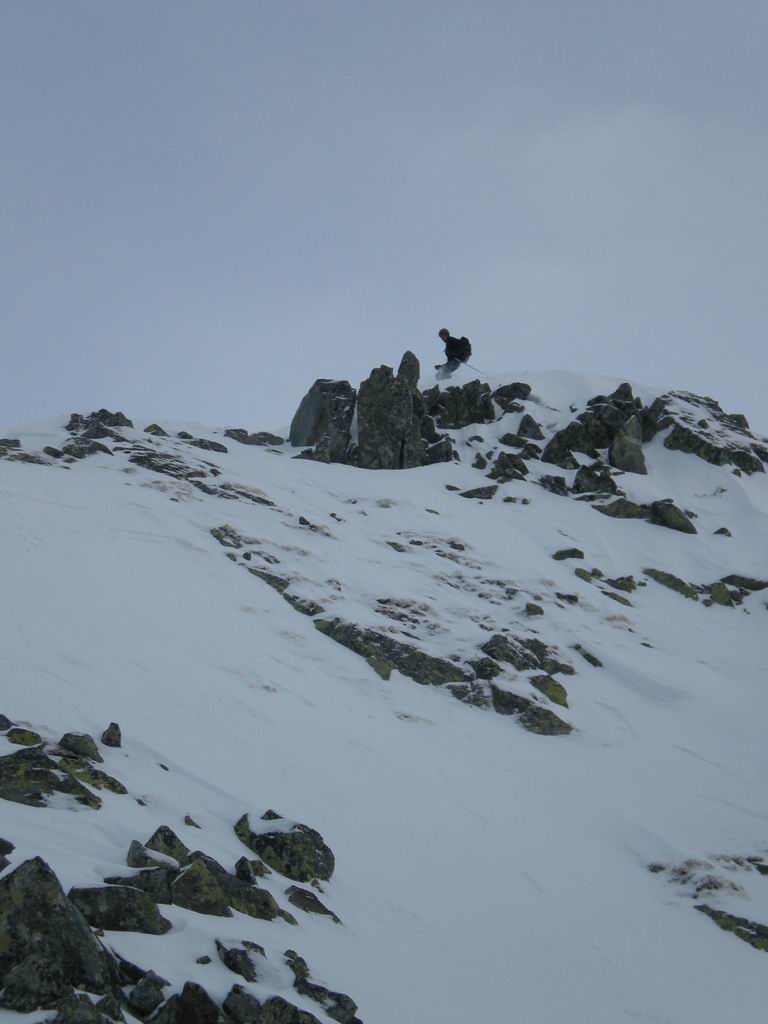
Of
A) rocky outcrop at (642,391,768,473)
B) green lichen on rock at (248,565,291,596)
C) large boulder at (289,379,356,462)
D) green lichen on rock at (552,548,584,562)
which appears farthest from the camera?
rocky outcrop at (642,391,768,473)

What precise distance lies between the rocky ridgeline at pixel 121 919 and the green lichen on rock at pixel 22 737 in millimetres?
11

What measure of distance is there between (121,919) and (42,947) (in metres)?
1.00

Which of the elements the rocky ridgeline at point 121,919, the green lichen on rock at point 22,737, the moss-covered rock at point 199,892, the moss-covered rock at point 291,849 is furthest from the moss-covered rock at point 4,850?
the moss-covered rock at point 291,849

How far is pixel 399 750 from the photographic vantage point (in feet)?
44.3

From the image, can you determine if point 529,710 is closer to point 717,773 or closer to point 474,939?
point 717,773

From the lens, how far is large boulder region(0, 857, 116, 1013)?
4367 mm

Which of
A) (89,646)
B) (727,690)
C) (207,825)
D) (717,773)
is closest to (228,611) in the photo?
(89,646)

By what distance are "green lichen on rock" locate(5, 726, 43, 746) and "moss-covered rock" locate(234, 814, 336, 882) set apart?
8.24 feet

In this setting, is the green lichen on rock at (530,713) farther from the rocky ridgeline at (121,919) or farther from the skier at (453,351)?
the skier at (453,351)

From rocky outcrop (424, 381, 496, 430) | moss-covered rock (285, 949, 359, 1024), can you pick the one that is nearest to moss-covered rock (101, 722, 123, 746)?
moss-covered rock (285, 949, 359, 1024)

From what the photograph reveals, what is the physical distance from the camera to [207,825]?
8805mm

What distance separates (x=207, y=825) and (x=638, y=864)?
7171 mm

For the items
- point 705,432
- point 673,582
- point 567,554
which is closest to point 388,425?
point 567,554

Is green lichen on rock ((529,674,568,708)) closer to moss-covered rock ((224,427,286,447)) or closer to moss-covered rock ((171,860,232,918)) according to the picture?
moss-covered rock ((171,860,232,918))
